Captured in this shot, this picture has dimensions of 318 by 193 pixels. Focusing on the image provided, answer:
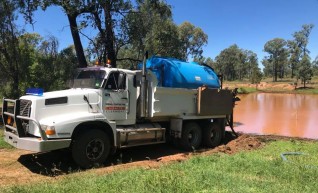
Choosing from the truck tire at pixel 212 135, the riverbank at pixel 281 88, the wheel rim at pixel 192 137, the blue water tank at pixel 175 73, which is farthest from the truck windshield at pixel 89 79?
the riverbank at pixel 281 88

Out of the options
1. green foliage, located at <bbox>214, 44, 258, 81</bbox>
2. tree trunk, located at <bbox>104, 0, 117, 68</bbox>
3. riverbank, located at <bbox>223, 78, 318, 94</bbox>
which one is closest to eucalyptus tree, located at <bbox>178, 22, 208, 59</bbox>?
riverbank, located at <bbox>223, 78, 318, 94</bbox>

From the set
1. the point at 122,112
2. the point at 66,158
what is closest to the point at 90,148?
the point at 66,158

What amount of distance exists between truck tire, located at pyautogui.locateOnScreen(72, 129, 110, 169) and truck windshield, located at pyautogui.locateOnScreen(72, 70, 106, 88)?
1384mm

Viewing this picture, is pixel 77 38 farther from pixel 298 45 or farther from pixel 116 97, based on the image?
pixel 298 45

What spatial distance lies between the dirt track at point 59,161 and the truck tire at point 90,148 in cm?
27

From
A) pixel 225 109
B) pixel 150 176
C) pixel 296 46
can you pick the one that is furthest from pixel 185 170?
pixel 296 46

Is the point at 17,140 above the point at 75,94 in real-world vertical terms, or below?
below

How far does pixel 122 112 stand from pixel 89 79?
1.31 metres

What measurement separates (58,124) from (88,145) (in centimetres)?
104

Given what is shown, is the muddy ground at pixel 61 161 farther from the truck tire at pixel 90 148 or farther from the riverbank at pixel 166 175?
the truck tire at pixel 90 148

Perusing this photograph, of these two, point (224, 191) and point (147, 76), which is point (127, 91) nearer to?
point (147, 76)

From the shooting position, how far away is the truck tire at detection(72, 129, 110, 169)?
8984 millimetres

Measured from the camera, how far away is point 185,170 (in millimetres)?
8039

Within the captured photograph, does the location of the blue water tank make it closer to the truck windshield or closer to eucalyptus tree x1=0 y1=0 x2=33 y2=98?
the truck windshield
